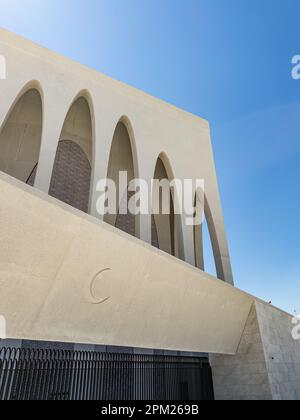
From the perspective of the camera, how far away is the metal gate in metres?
7.29

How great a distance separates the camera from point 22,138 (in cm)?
1410

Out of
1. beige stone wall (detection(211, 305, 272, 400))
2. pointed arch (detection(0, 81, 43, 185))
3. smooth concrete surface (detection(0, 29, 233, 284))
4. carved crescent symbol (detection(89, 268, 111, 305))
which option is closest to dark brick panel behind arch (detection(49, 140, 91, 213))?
smooth concrete surface (detection(0, 29, 233, 284))

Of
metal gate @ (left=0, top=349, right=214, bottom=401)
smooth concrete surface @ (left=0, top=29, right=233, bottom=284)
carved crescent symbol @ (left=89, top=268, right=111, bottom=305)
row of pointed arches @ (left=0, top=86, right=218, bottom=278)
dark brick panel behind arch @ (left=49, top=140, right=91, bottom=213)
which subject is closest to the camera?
carved crescent symbol @ (left=89, top=268, right=111, bottom=305)

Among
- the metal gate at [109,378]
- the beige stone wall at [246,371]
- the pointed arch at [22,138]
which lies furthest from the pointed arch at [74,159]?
the beige stone wall at [246,371]

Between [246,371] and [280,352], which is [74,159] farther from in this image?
[280,352]

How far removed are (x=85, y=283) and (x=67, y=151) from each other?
974cm

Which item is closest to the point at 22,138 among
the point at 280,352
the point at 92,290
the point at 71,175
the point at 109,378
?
the point at 71,175

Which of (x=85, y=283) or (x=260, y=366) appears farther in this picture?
(x=260, y=366)

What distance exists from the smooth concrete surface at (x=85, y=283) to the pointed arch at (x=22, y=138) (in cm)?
872

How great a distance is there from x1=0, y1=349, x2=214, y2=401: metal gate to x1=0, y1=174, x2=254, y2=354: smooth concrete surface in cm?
128

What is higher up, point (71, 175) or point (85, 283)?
point (71, 175)

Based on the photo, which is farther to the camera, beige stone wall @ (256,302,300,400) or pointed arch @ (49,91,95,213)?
pointed arch @ (49,91,95,213)

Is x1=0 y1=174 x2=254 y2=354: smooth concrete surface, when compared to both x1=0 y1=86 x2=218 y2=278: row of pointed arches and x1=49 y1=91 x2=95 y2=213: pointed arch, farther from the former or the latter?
x1=49 y1=91 x2=95 y2=213: pointed arch

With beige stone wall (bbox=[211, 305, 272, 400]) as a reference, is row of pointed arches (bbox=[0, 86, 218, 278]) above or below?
above
